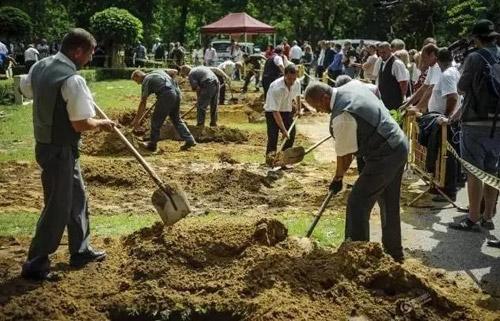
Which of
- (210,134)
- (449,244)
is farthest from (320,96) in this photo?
(210,134)

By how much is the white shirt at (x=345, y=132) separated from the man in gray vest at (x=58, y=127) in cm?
195

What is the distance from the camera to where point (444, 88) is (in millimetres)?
8016

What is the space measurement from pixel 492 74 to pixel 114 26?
1147 inches

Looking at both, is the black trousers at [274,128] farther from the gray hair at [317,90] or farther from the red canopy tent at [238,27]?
the red canopy tent at [238,27]

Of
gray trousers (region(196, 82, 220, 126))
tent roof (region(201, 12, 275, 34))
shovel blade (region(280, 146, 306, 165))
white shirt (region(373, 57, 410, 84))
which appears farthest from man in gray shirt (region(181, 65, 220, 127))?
tent roof (region(201, 12, 275, 34))

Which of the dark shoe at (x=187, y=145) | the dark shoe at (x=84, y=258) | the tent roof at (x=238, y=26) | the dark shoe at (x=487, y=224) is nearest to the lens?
the dark shoe at (x=84, y=258)

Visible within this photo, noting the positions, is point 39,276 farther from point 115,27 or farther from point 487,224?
point 115,27

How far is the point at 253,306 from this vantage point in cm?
495

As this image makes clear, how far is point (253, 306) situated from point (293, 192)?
4309mm

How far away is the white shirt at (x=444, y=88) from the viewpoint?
7.96m

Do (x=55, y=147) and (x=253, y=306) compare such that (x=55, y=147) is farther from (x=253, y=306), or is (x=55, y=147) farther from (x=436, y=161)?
(x=436, y=161)

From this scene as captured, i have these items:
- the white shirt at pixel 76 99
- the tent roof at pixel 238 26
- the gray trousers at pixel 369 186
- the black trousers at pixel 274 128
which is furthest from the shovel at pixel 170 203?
the tent roof at pixel 238 26

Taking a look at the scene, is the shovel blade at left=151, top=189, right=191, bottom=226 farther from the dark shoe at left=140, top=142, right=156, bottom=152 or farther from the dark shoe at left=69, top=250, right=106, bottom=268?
the dark shoe at left=140, top=142, right=156, bottom=152

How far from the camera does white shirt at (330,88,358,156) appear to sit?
5258 millimetres
